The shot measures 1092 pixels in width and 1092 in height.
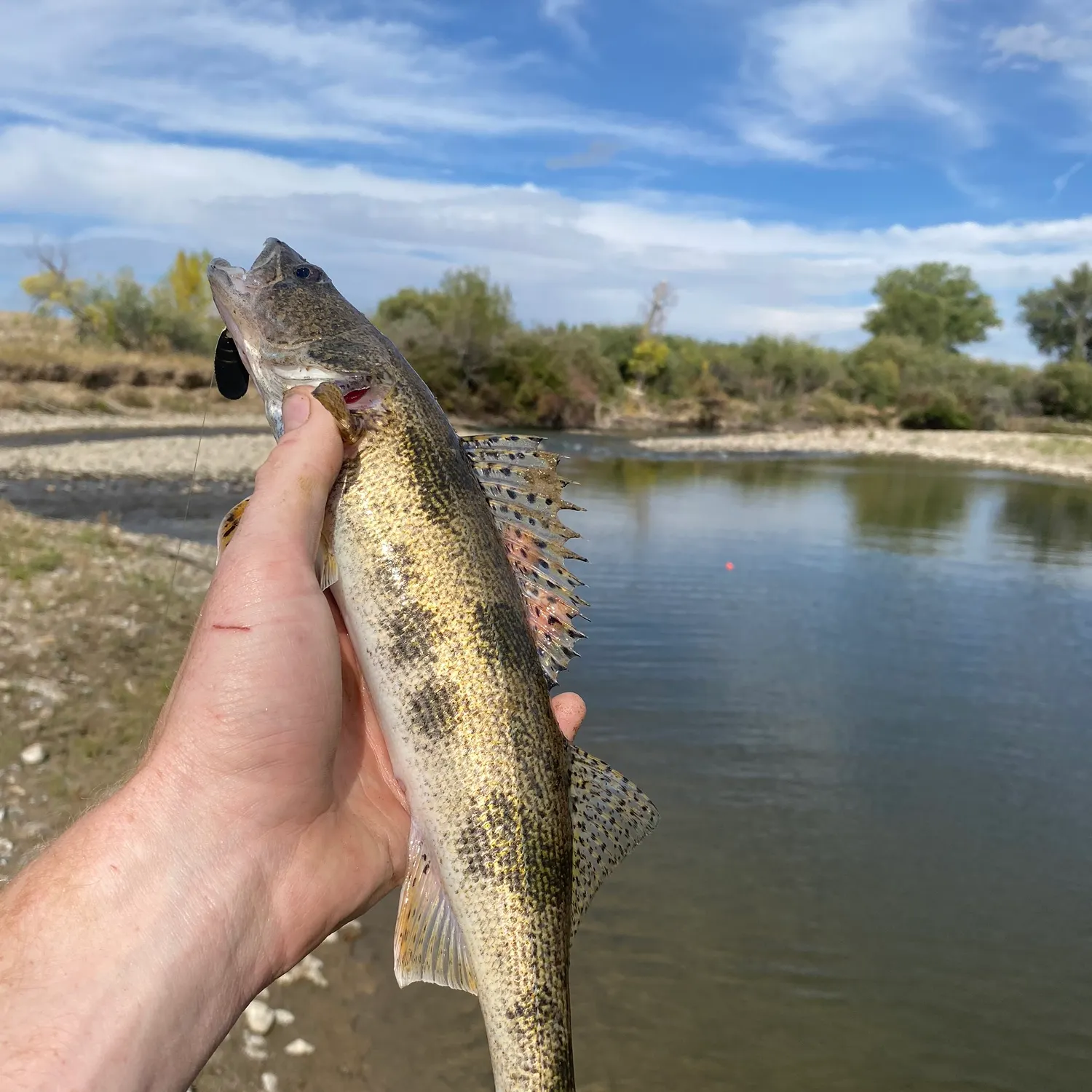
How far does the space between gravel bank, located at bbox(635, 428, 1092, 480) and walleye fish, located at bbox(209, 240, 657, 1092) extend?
1897 inches

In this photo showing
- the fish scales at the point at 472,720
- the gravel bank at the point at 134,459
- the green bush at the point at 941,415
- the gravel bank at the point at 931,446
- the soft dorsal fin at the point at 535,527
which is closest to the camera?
the fish scales at the point at 472,720

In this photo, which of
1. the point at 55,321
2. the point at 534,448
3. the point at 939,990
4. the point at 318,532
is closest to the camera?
the point at 318,532

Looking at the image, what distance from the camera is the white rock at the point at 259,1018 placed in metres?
5.46

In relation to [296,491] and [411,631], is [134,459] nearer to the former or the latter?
[296,491]

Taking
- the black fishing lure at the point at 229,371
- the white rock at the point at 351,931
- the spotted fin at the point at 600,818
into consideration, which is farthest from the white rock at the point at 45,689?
the spotted fin at the point at 600,818

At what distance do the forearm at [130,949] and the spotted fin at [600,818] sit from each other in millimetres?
1039

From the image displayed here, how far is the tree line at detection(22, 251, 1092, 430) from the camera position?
192 feet

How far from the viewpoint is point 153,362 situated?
49.8 metres

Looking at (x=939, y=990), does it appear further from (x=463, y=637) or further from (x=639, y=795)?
(x=463, y=637)

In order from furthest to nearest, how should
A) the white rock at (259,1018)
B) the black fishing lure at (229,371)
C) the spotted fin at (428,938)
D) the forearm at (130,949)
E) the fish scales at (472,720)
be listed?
1. the white rock at (259,1018)
2. the black fishing lure at (229,371)
3. the spotted fin at (428,938)
4. the fish scales at (472,720)
5. the forearm at (130,949)

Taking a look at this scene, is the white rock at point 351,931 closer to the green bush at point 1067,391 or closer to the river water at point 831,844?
the river water at point 831,844

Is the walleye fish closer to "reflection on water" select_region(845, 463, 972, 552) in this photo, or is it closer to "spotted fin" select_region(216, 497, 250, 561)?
"spotted fin" select_region(216, 497, 250, 561)

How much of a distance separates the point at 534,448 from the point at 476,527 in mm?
399

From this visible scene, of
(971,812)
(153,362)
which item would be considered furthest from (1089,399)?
(971,812)
